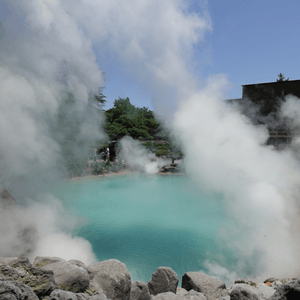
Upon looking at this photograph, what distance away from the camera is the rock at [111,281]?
4.54 meters

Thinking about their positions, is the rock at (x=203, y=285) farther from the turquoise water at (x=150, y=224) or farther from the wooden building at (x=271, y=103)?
the wooden building at (x=271, y=103)

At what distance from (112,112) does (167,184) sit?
1102 centimetres

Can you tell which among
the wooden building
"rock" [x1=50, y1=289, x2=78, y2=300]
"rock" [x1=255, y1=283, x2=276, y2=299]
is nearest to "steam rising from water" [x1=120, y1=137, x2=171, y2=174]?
the wooden building

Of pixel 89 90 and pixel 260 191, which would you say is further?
pixel 260 191

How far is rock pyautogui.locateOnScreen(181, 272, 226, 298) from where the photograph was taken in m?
5.49

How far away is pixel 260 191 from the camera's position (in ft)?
29.3

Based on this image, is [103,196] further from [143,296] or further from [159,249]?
[143,296]

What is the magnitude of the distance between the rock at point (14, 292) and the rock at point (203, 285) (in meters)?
3.94

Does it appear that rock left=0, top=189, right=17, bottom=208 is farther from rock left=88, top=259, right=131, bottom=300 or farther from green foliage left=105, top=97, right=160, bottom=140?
green foliage left=105, top=97, right=160, bottom=140

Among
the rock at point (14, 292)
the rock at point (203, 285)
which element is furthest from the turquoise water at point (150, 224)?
the rock at point (14, 292)

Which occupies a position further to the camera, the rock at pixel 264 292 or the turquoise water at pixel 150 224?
the turquoise water at pixel 150 224

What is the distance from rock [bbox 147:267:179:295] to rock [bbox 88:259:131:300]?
928 mm

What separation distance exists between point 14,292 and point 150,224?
766 cm

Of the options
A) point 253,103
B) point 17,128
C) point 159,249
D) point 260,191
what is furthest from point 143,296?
point 253,103
